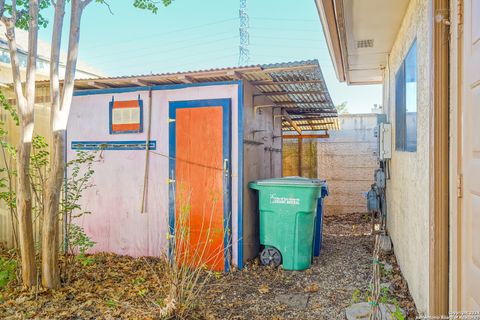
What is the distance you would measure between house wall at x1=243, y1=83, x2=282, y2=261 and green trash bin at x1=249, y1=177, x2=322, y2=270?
0.24 meters

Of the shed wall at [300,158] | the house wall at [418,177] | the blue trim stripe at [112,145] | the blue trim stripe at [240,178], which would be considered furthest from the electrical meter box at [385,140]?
the shed wall at [300,158]

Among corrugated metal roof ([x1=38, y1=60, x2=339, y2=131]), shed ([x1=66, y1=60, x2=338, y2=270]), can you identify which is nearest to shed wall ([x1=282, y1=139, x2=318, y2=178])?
corrugated metal roof ([x1=38, y1=60, x2=339, y2=131])

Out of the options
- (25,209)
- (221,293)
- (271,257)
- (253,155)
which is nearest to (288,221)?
(271,257)

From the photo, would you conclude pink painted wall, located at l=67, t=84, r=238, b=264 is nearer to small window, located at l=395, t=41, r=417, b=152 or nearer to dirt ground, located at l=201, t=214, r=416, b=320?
dirt ground, located at l=201, t=214, r=416, b=320

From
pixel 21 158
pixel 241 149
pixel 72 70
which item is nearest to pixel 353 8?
pixel 241 149

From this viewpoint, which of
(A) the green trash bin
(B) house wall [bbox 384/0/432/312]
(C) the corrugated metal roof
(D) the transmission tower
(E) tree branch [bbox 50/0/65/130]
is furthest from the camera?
(D) the transmission tower

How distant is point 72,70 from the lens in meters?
4.10

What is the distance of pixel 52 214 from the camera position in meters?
3.98

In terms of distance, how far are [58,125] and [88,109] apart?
6.13 feet

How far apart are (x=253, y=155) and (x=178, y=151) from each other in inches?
46.2

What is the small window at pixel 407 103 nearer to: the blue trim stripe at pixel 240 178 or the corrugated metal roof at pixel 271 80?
the corrugated metal roof at pixel 271 80

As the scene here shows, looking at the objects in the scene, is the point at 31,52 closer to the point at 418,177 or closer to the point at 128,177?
the point at 128,177

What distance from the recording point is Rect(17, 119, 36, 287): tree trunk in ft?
13.0

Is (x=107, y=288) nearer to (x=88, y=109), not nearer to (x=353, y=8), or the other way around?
(x=88, y=109)
